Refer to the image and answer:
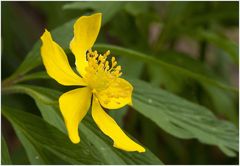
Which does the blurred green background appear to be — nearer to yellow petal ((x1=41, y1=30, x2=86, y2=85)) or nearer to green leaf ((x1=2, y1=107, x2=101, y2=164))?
green leaf ((x1=2, y1=107, x2=101, y2=164))

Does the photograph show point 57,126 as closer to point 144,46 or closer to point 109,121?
point 109,121

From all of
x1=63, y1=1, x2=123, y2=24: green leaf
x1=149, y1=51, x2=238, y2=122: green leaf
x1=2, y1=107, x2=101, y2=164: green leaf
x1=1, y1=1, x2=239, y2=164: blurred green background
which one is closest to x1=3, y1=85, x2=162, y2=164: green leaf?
x1=2, y1=107, x2=101, y2=164: green leaf

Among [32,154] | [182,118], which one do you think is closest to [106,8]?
[182,118]

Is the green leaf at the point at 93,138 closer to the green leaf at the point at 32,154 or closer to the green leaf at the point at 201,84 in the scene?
the green leaf at the point at 32,154

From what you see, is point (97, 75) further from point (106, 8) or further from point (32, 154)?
point (106, 8)

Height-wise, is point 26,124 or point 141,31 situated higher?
point 141,31

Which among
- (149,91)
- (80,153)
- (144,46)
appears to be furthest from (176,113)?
(144,46)
